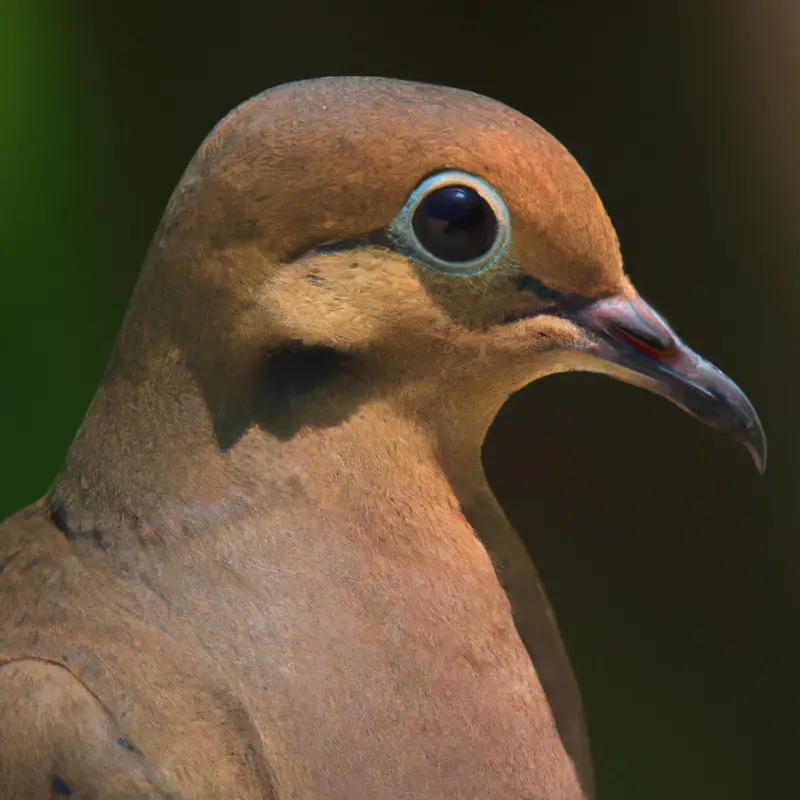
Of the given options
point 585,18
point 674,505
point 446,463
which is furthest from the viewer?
point 674,505

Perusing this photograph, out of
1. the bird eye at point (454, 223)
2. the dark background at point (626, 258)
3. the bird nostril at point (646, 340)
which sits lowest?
the dark background at point (626, 258)

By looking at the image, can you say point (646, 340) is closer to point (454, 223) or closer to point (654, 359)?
point (654, 359)

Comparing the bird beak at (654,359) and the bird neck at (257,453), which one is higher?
the bird beak at (654,359)

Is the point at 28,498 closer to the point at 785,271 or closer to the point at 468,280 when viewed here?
the point at 468,280

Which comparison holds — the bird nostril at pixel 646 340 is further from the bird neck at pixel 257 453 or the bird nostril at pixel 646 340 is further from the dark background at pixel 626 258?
the dark background at pixel 626 258

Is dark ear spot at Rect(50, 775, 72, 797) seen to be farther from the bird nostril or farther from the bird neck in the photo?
the bird nostril

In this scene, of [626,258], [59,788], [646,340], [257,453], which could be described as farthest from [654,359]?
[626,258]

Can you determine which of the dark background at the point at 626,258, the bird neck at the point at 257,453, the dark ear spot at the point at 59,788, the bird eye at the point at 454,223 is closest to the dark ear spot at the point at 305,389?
the bird neck at the point at 257,453

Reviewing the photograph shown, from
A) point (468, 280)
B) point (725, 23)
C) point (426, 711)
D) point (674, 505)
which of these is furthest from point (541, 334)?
Answer: point (674, 505)
